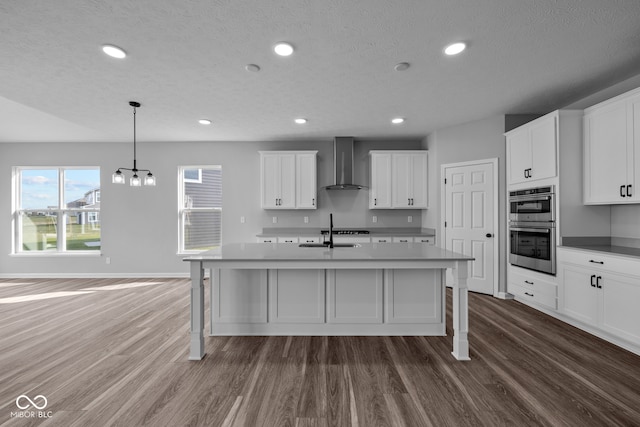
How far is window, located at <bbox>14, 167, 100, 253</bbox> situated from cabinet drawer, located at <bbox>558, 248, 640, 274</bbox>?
7.63 meters

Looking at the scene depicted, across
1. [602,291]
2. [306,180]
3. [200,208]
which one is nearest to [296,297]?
[306,180]

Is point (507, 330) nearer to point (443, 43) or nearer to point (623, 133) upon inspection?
point (623, 133)

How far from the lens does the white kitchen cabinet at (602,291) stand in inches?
91.0

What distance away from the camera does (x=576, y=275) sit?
2.81 meters

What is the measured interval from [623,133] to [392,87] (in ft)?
7.46

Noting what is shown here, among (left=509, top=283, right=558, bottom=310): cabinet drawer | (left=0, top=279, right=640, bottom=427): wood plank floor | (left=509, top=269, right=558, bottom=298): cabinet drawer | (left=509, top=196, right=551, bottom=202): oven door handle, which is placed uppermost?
(left=509, top=196, right=551, bottom=202): oven door handle

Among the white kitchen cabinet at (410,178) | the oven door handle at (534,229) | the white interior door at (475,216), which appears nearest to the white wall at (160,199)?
the white kitchen cabinet at (410,178)

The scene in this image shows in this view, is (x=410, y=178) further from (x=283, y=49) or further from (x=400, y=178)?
(x=283, y=49)

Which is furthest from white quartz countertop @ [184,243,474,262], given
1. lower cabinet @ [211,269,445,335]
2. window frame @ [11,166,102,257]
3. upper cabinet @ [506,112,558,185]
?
window frame @ [11,166,102,257]

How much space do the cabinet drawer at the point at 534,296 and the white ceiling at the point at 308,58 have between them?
7.92ft

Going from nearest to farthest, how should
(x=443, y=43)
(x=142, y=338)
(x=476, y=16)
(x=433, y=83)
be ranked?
(x=476, y=16) → (x=443, y=43) → (x=142, y=338) → (x=433, y=83)

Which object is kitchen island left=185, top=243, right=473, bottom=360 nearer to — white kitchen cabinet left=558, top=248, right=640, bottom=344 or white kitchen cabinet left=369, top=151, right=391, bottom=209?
white kitchen cabinet left=558, top=248, right=640, bottom=344

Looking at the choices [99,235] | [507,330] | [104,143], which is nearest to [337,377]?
[507,330]

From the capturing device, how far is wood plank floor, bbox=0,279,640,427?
164 centimetres
